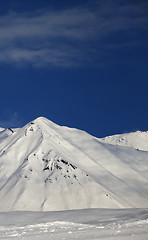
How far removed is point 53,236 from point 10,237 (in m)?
5.05

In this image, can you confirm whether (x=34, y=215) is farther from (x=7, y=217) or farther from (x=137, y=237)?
(x=137, y=237)

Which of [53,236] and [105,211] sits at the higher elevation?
[105,211]

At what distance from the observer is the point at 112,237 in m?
39.4

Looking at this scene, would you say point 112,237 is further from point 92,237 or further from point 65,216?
point 65,216

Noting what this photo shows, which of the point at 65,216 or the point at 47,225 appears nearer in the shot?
the point at 47,225

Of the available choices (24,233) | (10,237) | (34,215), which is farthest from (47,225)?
(34,215)

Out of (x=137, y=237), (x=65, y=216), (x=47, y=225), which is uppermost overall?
(x=65, y=216)

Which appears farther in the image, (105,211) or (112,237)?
(105,211)

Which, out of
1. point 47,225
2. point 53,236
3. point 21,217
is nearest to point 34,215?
point 21,217

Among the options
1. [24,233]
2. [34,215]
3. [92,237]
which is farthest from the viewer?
[34,215]

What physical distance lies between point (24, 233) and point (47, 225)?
909 centimetres

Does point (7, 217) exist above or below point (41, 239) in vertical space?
above

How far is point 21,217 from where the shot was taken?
7719 centimetres

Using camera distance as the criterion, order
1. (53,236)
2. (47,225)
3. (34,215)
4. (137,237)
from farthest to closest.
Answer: (34,215)
(47,225)
(53,236)
(137,237)
